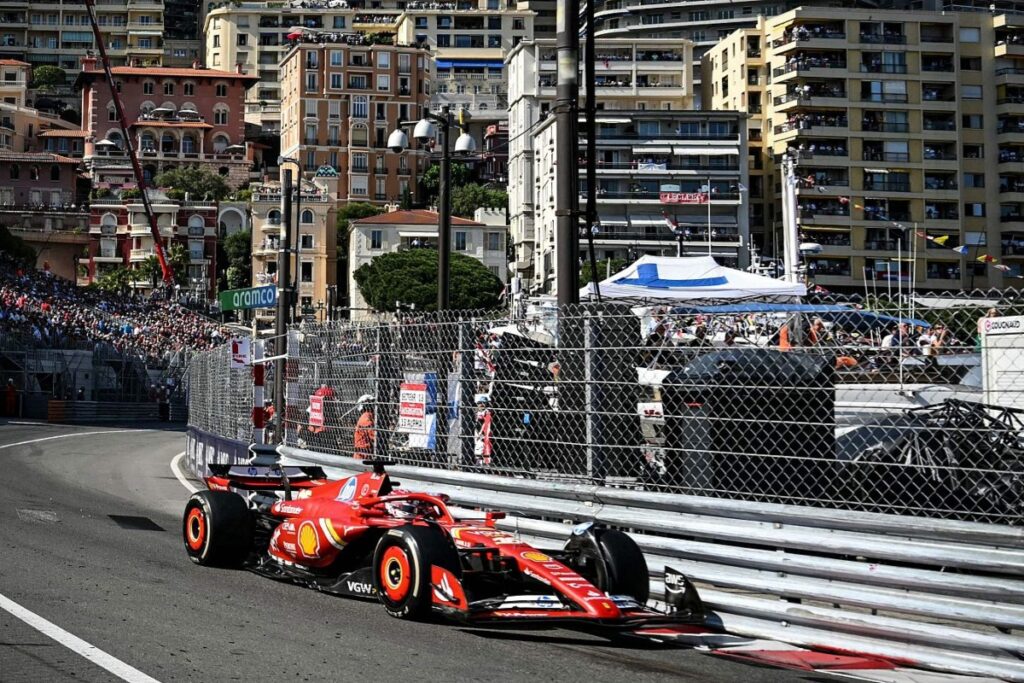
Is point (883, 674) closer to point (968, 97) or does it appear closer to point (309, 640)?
point (309, 640)

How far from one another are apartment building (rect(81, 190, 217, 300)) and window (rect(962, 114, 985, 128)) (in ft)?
191

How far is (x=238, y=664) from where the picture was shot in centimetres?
697

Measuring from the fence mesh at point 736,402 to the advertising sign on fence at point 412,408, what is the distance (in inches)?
1.0

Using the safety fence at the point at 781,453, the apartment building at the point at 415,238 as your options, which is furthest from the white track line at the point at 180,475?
the apartment building at the point at 415,238

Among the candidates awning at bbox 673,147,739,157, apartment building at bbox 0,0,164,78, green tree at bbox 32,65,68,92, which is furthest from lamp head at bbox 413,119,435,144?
apartment building at bbox 0,0,164,78

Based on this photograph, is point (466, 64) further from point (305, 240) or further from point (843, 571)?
point (843, 571)

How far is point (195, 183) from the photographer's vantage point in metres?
118

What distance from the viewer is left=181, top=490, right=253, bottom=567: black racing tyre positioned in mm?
10414

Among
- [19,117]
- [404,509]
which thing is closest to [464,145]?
[404,509]

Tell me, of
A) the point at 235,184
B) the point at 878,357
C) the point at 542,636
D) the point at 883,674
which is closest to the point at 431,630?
the point at 542,636

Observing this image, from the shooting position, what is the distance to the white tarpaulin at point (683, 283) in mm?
19672

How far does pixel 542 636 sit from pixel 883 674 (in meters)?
2.10

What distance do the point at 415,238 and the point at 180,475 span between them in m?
72.4

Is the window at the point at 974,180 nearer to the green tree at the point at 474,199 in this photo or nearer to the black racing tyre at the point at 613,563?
the green tree at the point at 474,199
